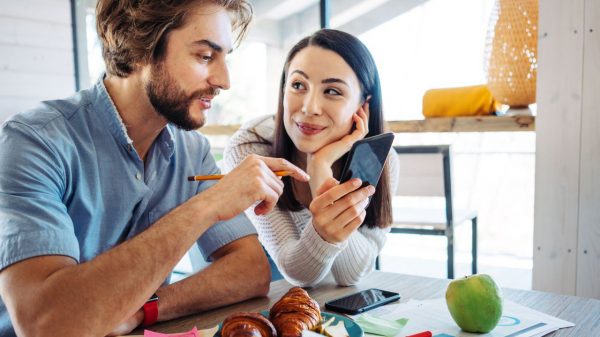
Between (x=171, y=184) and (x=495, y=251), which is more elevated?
(x=171, y=184)

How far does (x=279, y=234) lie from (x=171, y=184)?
1.17 feet

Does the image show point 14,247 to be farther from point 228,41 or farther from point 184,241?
point 228,41

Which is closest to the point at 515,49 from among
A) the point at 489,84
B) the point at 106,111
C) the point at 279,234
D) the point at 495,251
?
the point at 489,84

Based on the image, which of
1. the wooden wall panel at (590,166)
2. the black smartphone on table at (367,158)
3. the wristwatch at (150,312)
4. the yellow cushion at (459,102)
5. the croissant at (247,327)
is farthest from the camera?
the yellow cushion at (459,102)

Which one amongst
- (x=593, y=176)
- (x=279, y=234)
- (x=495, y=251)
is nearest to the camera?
(x=279, y=234)

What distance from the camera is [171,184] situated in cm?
135

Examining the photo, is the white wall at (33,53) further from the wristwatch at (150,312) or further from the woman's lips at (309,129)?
the wristwatch at (150,312)

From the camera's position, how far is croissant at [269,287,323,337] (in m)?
0.85

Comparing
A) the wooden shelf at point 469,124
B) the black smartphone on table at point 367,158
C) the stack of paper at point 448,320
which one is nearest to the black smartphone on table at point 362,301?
the stack of paper at point 448,320

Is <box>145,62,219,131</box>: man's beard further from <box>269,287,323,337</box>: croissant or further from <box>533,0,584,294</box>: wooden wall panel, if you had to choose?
<box>533,0,584,294</box>: wooden wall panel

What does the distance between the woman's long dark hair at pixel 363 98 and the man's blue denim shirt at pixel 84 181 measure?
12.6 inches

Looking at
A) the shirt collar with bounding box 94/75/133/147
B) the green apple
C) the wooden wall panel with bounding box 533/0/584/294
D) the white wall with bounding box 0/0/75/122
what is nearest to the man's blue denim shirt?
the shirt collar with bounding box 94/75/133/147

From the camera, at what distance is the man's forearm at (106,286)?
2.96ft

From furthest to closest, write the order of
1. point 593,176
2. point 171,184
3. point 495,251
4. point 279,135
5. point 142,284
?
point 495,251
point 593,176
point 279,135
point 171,184
point 142,284
